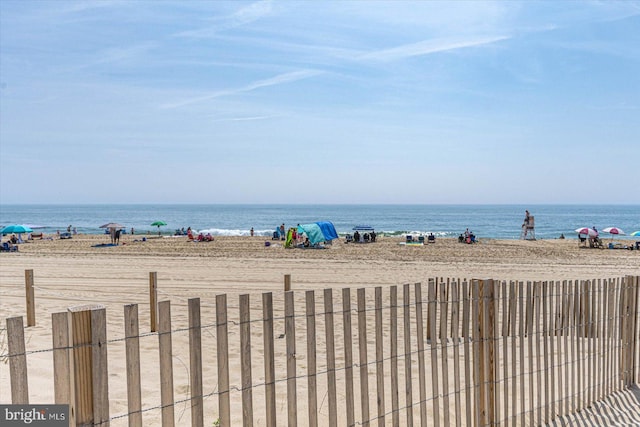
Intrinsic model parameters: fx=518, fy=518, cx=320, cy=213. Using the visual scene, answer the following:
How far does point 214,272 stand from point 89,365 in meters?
15.7

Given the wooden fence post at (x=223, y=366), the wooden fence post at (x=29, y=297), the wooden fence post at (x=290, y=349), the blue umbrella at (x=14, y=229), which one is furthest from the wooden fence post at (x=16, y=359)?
the blue umbrella at (x=14, y=229)

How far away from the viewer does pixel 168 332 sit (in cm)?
279

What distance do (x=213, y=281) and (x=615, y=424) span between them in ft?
40.5

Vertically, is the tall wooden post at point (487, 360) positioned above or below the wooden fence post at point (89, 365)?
below

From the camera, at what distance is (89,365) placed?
250 cm

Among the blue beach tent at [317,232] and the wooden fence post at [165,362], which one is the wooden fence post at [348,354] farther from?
the blue beach tent at [317,232]

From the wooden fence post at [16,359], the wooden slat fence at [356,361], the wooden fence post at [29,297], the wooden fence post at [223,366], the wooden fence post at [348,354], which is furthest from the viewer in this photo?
the wooden fence post at [29,297]

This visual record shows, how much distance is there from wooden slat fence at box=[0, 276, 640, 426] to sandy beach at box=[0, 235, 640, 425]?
1247mm

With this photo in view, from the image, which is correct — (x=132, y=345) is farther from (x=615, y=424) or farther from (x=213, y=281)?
(x=213, y=281)

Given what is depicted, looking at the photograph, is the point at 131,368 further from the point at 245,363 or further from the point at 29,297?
the point at 29,297

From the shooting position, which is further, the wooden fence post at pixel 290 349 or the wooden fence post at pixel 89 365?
the wooden fence post at pixel 290 349

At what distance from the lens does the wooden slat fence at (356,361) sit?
2516 millimetres

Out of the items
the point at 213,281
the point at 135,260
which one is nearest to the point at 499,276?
the point at 213,281

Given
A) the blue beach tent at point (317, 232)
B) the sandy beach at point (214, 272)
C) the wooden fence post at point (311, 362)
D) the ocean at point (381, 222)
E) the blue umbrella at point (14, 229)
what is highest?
the wooden fence post at point (311, 362)
